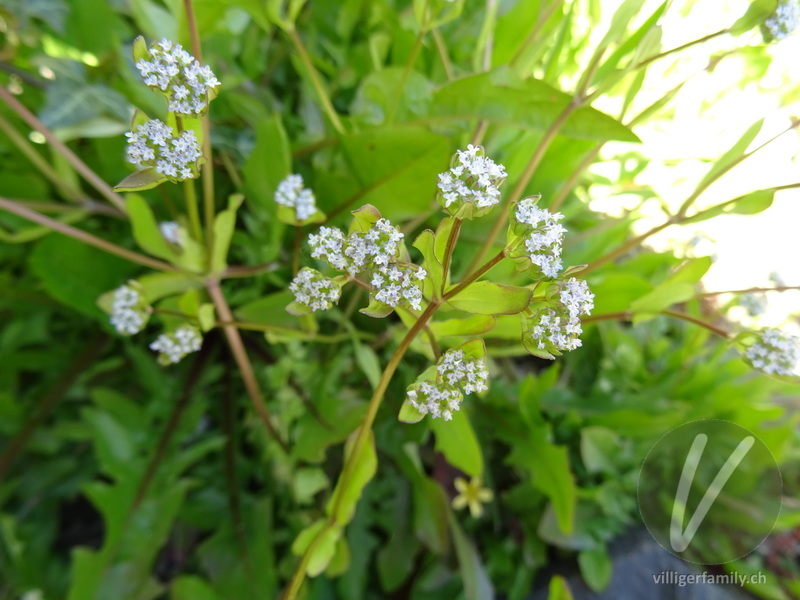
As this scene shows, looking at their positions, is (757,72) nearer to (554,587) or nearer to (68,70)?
(554,587)

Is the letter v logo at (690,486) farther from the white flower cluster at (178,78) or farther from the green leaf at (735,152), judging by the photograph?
the white flower cluster at (178,78)

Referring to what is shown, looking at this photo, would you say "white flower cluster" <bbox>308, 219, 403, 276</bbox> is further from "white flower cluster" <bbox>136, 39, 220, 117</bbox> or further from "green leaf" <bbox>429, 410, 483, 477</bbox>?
"green leaf" <bbox>429, 410, 483, 477</bbox>

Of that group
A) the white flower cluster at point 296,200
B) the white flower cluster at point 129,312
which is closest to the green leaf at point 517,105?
the white flower cluster at point 296,200

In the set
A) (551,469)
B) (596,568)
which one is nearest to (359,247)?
(551,469)

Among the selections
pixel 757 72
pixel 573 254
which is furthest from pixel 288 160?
pixel 757 72

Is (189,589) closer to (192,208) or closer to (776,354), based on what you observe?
(192,208)

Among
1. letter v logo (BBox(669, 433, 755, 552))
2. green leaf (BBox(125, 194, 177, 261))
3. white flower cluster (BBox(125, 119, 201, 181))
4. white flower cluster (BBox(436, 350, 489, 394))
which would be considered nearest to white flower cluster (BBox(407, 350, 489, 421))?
white flower cluster (BBox(436, 350, 489, 394))
